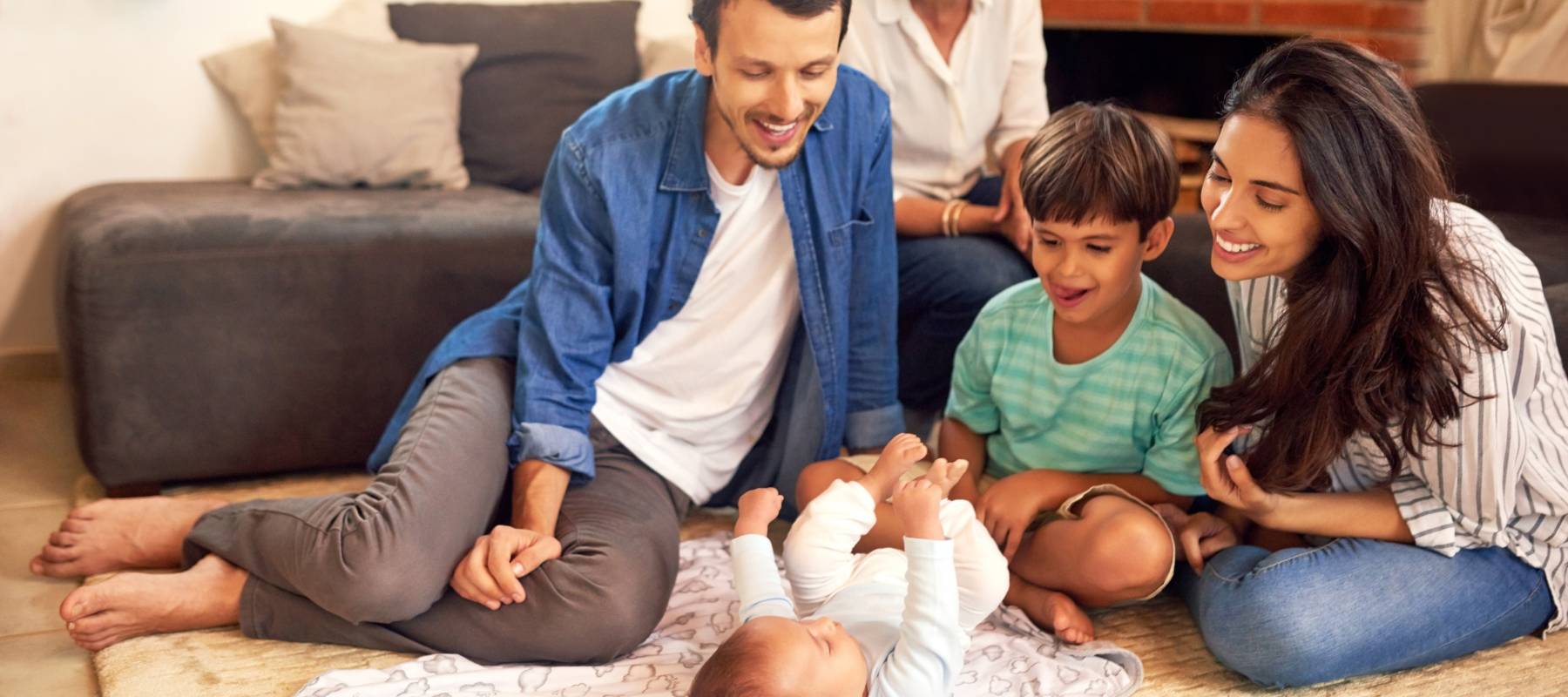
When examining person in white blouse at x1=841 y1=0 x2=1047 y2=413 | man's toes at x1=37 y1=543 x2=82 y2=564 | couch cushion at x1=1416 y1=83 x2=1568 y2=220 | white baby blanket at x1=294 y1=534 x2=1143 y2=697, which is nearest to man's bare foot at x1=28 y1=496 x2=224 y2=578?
man's toes at x1=37 y1=543 x2=82 y2=564

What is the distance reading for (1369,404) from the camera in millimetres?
1511

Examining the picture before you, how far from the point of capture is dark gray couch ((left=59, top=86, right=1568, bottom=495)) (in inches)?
82.4

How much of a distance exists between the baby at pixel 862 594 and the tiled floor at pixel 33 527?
829 mm

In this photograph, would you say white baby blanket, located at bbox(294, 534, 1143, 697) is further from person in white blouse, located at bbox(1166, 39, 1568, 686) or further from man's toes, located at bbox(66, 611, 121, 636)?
man's toes, located at bbox(66, 611, 121, 636)

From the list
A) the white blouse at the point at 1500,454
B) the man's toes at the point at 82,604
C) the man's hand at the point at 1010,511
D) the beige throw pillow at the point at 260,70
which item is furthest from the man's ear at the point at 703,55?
the beige throw pillow at the point at 260,70

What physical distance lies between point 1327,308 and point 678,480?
0.84 meters

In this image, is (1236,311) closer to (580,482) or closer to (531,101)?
(580,482)

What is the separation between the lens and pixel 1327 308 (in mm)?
1479

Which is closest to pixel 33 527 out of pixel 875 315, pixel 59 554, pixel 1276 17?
pixel 59 554

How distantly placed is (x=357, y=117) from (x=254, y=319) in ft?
1.96

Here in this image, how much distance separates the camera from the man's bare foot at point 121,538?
1797 millimetres

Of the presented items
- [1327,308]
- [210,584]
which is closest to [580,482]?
[210,584]

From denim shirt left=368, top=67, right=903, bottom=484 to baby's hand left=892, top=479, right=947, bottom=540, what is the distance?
1.44 ft

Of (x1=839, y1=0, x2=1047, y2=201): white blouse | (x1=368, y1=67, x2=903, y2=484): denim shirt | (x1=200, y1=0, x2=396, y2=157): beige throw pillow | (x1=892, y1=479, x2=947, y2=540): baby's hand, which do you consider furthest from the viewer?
(x1=200, y1=0, x2=396, y2=157): beige throw pillow
